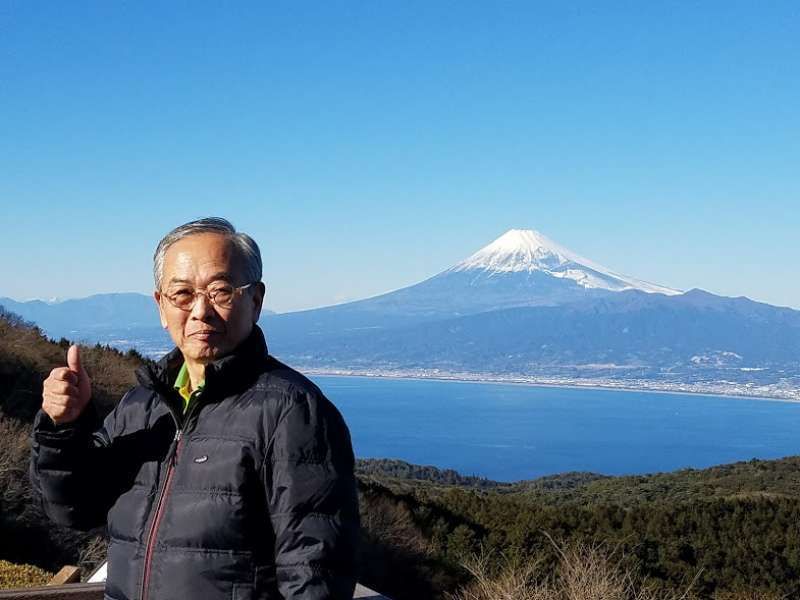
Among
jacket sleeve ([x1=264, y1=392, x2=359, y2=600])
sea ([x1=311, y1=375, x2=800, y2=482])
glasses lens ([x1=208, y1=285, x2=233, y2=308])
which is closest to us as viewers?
jacket sleeve ([x1=264, y1=392, x2=359, y2=600])

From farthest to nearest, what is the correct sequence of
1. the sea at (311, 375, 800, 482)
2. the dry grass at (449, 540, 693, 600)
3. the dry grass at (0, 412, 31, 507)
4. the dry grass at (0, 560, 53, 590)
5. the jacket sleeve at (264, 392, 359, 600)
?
the sea at (311, 375, 800, 482) < the dry grass at (449, 540, 693, 600) < the dry grass at (0, 412, 31, 507) < the dry grass at (0, 560, 53, 590) < the jacket sleeve at (264, 392, 359, 600)

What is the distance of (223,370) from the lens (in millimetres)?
1453

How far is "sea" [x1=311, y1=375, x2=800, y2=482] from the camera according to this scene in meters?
70.5

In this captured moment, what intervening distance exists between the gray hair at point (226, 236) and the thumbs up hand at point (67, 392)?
213mm

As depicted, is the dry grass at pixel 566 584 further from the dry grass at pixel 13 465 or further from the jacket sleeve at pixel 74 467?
the jacket sleeve at pixel 74 467

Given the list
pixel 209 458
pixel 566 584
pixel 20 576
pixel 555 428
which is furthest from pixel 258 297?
pixel 555 428

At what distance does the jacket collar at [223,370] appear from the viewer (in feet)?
4.77

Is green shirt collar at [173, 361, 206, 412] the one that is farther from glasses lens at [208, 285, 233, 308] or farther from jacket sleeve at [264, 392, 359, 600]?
jacket sleeve at [264, 392, 359, 600]

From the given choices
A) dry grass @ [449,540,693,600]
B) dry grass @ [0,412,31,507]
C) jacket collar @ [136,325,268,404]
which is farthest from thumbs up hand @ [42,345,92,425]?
dry grass @ [449,540,693,600]

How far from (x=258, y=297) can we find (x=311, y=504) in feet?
1.39

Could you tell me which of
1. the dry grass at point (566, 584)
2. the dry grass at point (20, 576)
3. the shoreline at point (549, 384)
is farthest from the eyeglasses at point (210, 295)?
the shoreline at point (549, 384)

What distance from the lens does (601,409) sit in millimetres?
110000

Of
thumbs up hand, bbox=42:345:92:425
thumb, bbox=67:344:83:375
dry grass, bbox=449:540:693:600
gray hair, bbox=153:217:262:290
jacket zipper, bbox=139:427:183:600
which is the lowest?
dry grass, bbox=449:540:693:600

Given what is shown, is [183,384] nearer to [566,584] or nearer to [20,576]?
[20,576]
